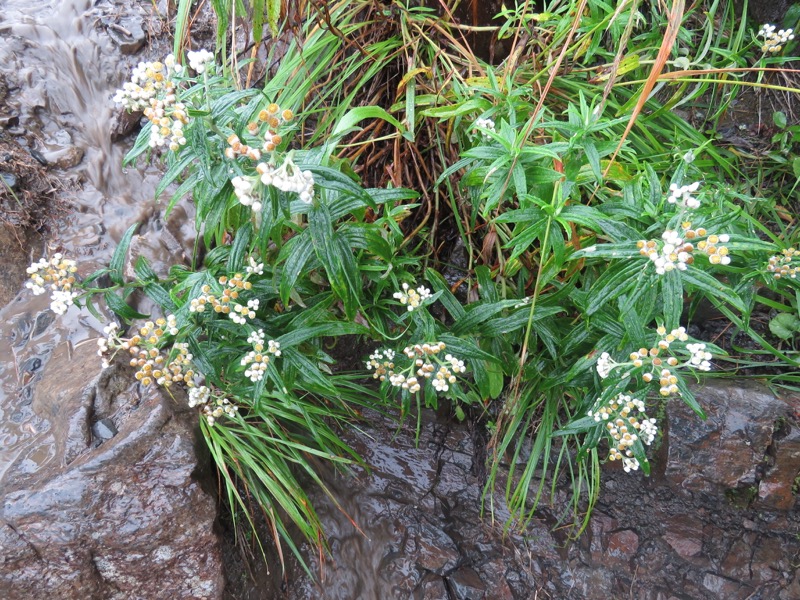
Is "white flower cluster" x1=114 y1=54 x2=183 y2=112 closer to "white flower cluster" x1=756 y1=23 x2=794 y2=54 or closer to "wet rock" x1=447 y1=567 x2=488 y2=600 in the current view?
"white flower cluster" x1=756 y1=23 x2=794 y2=54

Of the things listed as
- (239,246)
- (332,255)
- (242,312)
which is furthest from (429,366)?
(239,246)

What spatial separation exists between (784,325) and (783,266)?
879 millimetres

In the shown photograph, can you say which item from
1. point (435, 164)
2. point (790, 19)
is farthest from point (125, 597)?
point (790, 19)

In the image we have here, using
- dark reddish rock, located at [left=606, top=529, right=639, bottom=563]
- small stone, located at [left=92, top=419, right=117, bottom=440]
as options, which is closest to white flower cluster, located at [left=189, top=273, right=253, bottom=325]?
small stone, located at [left=92, top=419, right=117, bottom=440]

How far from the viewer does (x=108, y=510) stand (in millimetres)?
2443

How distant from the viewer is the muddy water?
2.94 meters

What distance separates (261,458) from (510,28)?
240 centimetres

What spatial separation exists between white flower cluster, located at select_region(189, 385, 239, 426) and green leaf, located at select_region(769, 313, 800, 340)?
8.63 feet

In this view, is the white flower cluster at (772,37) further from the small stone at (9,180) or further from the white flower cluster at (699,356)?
the small stone at (9,180)

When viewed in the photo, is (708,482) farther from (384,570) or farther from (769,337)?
(384,570)

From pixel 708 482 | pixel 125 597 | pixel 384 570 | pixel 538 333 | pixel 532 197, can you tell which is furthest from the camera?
pixel 384 570

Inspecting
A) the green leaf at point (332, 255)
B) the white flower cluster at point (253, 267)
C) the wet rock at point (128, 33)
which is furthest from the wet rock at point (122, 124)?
the green leaf at point (332, 255)

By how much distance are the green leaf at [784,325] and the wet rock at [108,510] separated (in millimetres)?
2889

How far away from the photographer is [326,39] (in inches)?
99.3
